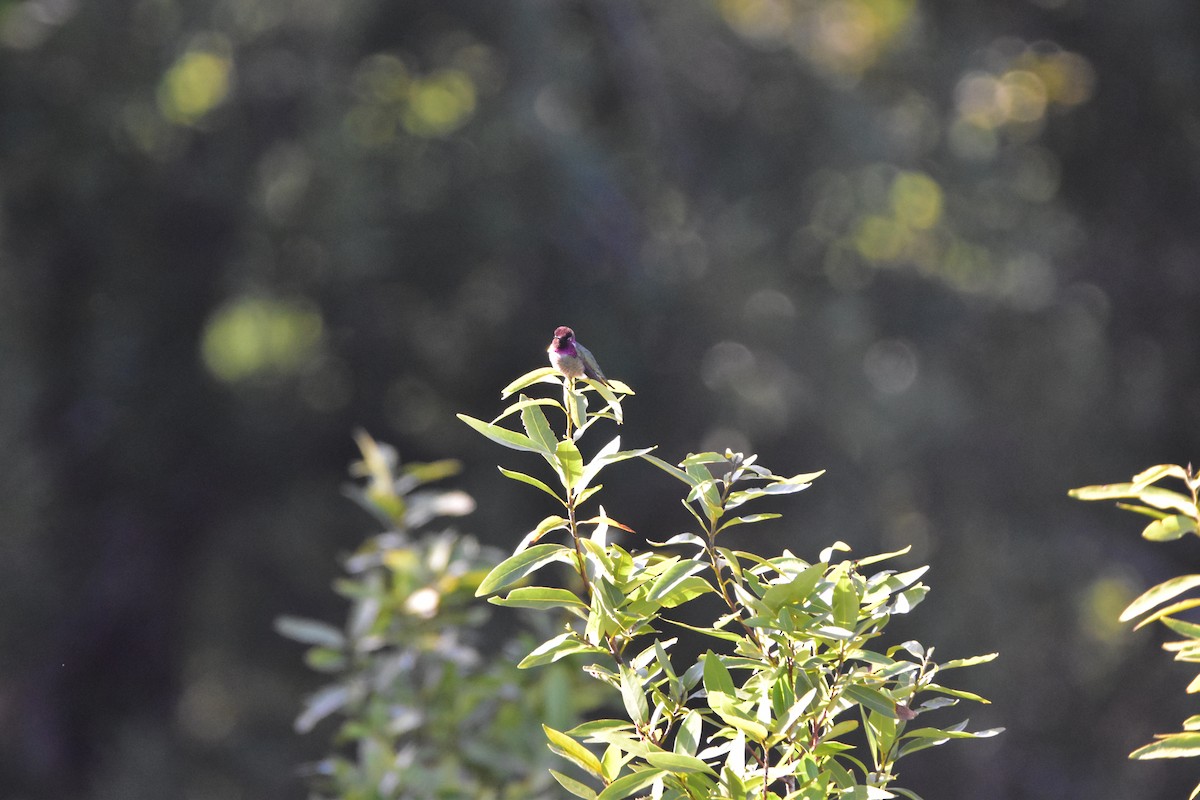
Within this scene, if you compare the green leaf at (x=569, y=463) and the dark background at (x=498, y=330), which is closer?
the green leaf at (x=569, y=463)

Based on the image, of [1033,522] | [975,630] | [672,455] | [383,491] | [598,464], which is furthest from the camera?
[1033,522]

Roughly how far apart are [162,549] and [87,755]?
4.07 ft

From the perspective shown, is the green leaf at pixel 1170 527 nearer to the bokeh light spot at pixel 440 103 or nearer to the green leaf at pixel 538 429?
the green leaf at pixel 538 429

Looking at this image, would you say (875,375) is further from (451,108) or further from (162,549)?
(162,549)

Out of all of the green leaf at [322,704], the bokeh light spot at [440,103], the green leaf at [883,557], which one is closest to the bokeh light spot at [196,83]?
the bokeh light spot at [440,103]

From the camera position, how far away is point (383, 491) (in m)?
2.52

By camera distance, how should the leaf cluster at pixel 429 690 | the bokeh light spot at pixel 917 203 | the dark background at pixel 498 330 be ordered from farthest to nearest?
the bokeh light spot at pixel 917 203 → the dark background at pixel 498 330 → the leaf cluster at pixel 429 690

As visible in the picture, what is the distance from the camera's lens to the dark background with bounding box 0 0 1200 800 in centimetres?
712

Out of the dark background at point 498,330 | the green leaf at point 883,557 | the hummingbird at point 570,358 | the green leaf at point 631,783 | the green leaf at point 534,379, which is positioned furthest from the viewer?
the dark background at point 498,330

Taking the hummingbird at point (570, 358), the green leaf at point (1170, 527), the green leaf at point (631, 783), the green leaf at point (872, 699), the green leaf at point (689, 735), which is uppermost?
the hummingbird at point (570, 358)

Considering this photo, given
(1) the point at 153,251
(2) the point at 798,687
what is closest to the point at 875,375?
(1) the point at 153,251

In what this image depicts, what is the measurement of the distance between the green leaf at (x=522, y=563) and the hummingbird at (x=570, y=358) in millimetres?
231

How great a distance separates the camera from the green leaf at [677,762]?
1.13 meters

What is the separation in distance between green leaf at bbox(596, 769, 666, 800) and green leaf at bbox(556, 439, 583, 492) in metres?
0.27
